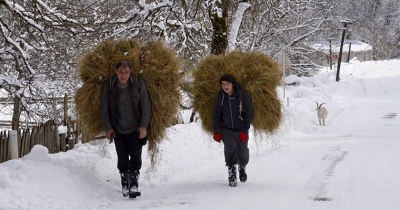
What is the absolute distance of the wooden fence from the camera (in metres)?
9.05

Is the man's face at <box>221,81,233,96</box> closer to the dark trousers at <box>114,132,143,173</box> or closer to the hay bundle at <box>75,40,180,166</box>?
the hay bundle at <box>75,40,180,166</box>

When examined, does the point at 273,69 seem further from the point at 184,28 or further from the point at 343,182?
the point at 184,28

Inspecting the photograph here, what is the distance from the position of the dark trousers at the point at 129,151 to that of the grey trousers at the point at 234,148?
1.51 m

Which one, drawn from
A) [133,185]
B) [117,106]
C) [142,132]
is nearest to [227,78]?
[142,132]

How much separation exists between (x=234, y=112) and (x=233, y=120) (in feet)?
0.40

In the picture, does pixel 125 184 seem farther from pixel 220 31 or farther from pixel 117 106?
pixel 220 31

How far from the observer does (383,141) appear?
14930 millimetres

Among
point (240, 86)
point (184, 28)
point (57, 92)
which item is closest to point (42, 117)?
point (57, 92)

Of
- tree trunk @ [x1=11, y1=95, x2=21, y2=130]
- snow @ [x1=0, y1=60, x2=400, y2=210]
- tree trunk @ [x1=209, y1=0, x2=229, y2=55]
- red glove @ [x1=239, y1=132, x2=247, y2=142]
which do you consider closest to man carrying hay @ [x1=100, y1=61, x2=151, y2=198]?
snow @ [x1=0, y1=60, x2=400, y2=210]

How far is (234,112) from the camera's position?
8.48 metres

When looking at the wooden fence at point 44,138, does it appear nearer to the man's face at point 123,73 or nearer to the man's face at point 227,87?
the man's face at point 123,73

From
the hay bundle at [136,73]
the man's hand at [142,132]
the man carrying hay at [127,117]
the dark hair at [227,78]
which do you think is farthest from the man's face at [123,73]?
the dark hair at [227,78]

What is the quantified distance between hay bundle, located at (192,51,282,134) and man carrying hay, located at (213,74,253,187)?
25cm

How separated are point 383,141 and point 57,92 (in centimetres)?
979
